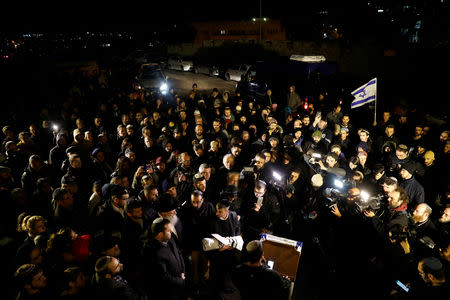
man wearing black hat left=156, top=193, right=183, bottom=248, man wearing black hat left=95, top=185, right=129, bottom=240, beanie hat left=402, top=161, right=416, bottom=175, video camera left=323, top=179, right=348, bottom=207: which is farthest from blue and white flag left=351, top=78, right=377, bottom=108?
man wearing black hat left=95, top=185, right=129, bottom=240

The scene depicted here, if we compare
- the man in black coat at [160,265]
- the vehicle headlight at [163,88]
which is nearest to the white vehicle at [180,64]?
the vehicle headlight at [163,88]

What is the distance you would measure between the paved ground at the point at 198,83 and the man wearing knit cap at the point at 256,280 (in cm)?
1485

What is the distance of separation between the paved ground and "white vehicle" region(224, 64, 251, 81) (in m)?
0.42

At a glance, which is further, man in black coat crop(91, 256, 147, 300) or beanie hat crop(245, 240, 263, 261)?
beanie hat crop(245, 240, 263, 261)

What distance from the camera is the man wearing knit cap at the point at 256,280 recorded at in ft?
9.01

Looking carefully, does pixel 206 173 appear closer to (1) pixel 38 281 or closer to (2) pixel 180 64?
(1) pixel 38 281

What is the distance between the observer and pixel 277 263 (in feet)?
11.0

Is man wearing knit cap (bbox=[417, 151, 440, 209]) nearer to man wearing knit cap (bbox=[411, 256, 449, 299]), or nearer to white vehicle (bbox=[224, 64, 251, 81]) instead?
man wearing knit cap (bbox=[411, 256, 449, 299])

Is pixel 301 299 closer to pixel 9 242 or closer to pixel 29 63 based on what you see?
pixel 9 242

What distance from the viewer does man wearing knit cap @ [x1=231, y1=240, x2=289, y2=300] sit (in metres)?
2.75

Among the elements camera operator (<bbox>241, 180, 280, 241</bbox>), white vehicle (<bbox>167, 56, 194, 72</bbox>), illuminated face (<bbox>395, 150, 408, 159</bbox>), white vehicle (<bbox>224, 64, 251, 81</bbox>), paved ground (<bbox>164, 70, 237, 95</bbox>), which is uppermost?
white vehicle (<bbox>167, 56, 194, 72</bbox>)

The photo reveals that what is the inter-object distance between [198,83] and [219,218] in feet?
57.9

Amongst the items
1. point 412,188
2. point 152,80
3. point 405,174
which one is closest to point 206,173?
point 405,174

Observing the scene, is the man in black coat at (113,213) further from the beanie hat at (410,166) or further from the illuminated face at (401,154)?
the illuminated face at (401,154)
